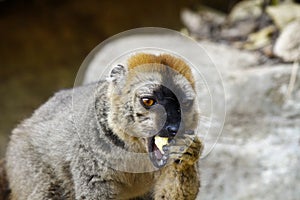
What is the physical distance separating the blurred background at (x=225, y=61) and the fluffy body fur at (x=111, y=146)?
3.33 feet

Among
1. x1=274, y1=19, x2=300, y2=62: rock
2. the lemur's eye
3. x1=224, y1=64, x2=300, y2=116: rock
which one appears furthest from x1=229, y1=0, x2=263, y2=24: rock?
the lemur's eye

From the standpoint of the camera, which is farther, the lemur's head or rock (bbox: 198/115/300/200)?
rock (bbox: 198/115/300/200)

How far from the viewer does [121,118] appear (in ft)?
14.3

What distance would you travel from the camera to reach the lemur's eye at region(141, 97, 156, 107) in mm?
4086

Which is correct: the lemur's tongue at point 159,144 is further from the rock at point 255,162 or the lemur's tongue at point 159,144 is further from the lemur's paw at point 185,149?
the rock at point 255,162

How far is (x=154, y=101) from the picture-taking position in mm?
4086

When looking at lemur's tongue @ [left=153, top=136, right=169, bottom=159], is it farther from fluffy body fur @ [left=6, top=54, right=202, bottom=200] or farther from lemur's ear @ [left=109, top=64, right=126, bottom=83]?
lemur's ear @ [left=109, top=64, right=126, bottom=83]

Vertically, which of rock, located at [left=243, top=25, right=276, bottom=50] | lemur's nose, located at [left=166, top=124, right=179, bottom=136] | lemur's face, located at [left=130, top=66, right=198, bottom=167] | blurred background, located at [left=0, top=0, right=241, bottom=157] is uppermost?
blurred background, located at [left=0, top=0, right=241, bottom=157]

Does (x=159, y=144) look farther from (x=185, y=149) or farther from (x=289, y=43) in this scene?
(x=289, y=43)

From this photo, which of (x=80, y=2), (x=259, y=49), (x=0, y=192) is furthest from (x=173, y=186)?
(x=80, y=2)

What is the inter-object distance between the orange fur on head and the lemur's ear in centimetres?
7

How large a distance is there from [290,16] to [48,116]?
5657mm

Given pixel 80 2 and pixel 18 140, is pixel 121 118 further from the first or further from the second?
pixel 80 2

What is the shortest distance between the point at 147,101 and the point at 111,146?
63 cm
